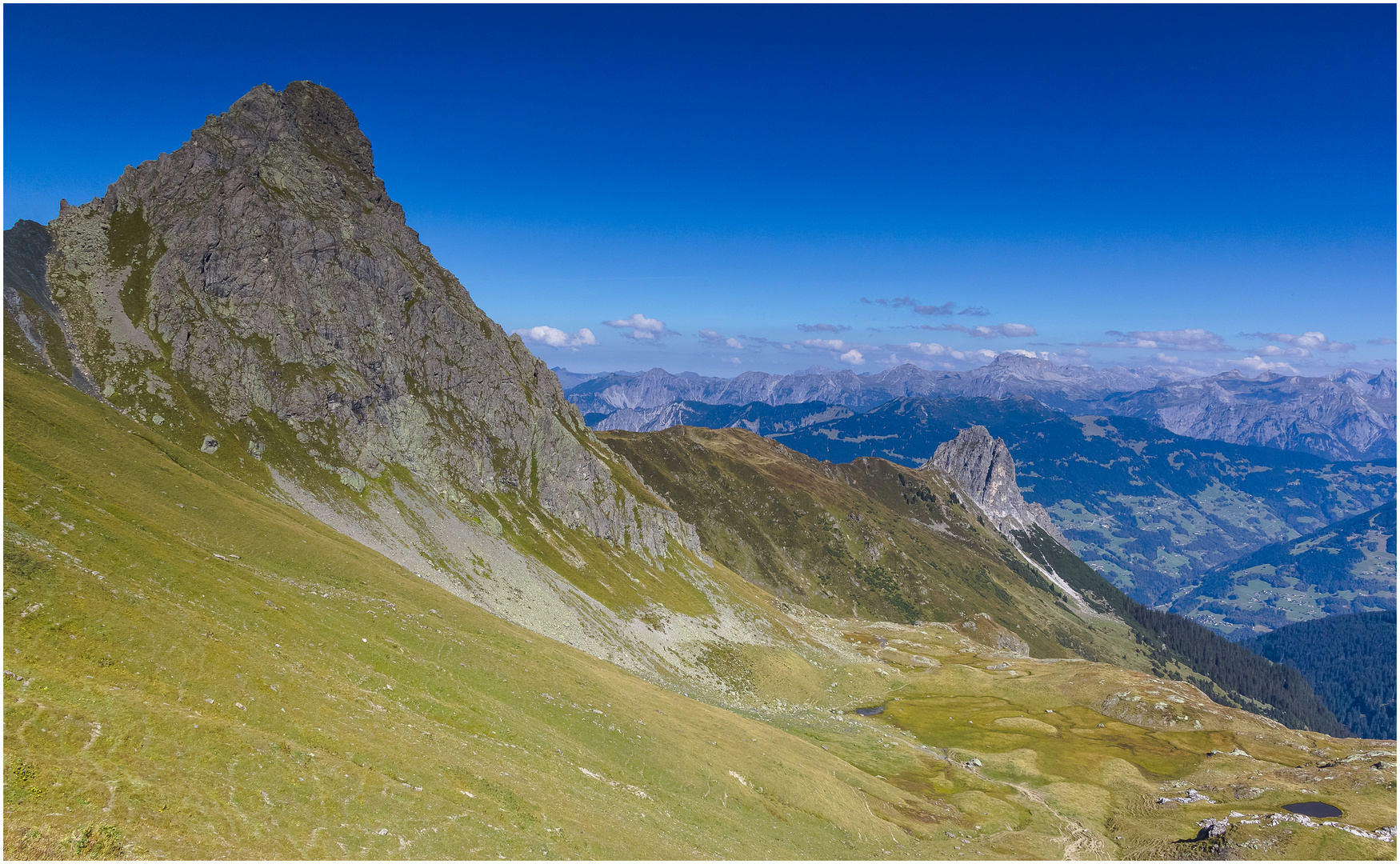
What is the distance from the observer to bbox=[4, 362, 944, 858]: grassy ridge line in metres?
25.9

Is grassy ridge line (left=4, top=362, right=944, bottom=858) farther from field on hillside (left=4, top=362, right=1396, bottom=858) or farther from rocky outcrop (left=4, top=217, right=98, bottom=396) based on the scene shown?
rocky outcrop (left=4, top=217, right=98, bottom=396)

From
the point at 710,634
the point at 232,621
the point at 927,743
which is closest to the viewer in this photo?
the point at 232,621

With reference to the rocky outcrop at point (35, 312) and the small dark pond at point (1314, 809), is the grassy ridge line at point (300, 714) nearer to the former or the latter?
the rocky outcrop at point (35, 312)

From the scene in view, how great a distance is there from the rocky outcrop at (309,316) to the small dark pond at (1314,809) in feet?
412

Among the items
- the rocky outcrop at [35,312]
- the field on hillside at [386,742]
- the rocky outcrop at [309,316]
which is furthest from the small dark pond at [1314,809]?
the rocky outcrop at [35,312]

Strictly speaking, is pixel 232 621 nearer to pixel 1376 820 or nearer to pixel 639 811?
pixel 639 811

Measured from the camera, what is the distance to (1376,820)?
67.8m

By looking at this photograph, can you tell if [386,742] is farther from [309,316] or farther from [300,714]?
[309,316]

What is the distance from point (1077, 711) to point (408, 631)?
139892 millimetres

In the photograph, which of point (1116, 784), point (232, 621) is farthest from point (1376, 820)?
point (232, 621)

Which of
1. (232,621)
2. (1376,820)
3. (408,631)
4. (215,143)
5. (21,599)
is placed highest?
(215,143)

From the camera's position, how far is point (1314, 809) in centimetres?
7356

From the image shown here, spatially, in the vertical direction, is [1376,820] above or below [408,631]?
below

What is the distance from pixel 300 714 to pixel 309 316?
403 feet
